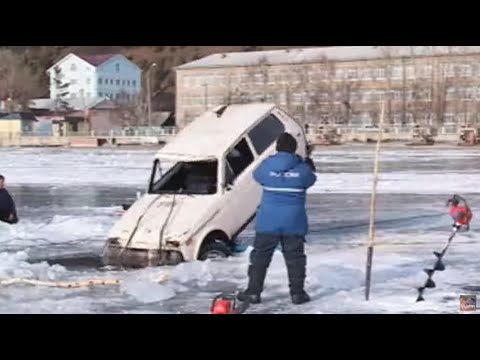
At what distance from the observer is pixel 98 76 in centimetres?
896

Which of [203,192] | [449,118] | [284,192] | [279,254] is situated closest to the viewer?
[284,192]

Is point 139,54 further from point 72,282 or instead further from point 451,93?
point 451,93

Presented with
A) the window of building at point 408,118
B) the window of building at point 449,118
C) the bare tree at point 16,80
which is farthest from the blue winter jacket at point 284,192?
the bare tree at point 16,80

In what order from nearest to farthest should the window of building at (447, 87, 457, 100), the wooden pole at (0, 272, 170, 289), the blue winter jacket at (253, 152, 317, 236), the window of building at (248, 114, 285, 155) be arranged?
the blue winter jacket at (253, 152, 317, 236) < the wooden pole at (0, 272, 170, 289) < the window of building at (447, 87, 457, 100) < the window of building at (248, 114, 285, 155)

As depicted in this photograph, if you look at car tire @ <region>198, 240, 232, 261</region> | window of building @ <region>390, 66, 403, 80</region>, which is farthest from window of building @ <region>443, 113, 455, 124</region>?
car tire @ <region>198, 240, 232, 261</region>

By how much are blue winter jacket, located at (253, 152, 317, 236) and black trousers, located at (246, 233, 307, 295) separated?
0.06m

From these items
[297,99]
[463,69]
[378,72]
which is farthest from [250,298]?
[463,69]

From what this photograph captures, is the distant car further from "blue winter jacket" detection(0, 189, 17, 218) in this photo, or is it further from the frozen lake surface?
"blue winter jacket" detection(0, 189, 17, 218)

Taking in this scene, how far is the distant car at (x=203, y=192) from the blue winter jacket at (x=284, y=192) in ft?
2.37

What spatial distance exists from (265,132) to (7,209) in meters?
2.21

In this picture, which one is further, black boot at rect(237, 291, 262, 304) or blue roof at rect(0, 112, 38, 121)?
blue roof at rect(0, 112, 38, 121)

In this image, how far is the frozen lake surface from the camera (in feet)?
27.8

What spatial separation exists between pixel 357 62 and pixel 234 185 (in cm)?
141
